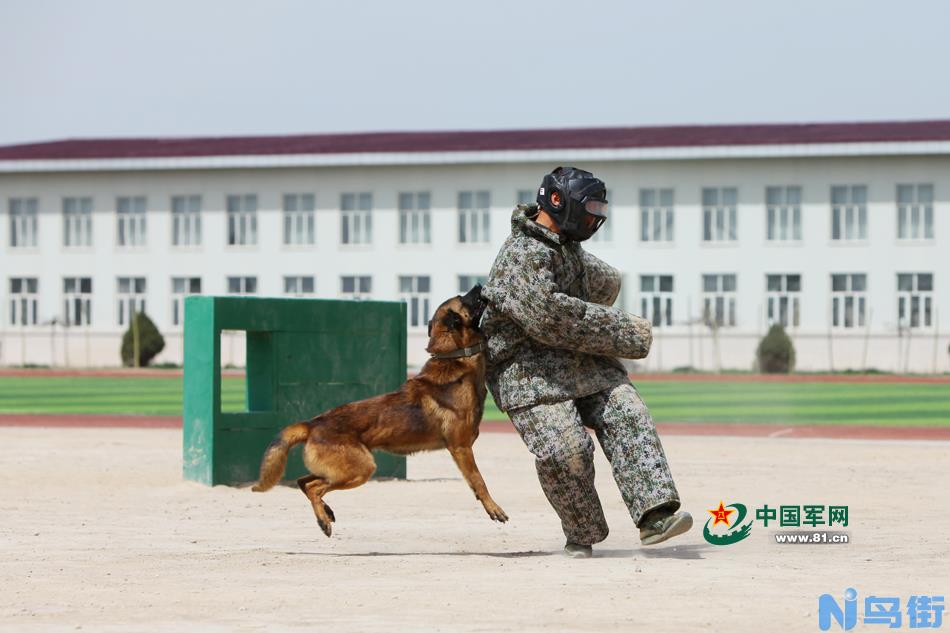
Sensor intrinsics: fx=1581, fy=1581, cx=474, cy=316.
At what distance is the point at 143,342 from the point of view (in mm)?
54562

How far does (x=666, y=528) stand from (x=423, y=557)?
1515 millimetres

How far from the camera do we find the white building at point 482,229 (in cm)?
5434

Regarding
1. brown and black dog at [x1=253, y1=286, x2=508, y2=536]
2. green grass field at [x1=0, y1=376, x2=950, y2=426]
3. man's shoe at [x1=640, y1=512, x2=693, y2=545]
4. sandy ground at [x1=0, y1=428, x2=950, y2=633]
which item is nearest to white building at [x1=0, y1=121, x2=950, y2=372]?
green grass field at [x1=0, y1=376, x2=950, y2=426]

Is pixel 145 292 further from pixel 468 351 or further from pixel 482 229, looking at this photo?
pixel 468 351

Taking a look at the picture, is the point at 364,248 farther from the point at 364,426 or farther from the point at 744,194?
the point at 364,426

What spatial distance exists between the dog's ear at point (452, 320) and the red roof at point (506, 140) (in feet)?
153

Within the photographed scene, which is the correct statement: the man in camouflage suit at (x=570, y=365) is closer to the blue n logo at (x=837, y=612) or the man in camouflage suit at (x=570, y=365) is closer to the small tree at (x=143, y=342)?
the blue n logo at (x=837, y=612)

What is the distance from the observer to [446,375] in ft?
30.1

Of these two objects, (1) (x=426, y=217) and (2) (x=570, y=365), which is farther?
(1) (x=426, y=217)

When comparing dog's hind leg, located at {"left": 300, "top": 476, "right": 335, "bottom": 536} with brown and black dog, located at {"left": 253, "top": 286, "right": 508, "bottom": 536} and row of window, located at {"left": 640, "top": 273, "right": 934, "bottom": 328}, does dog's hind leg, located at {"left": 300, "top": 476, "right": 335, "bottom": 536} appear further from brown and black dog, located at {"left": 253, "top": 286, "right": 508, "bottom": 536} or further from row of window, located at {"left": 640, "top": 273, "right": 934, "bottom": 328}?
row of window, located at {"left": 640, "top": 273, "right": 934, "bottom": 328}

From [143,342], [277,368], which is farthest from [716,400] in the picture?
[143,342]

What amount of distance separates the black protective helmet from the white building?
4243cm

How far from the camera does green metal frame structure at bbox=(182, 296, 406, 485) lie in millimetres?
13383

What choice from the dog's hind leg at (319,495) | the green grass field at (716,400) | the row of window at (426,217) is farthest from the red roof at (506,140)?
the dog's hind leg at (319,495)
